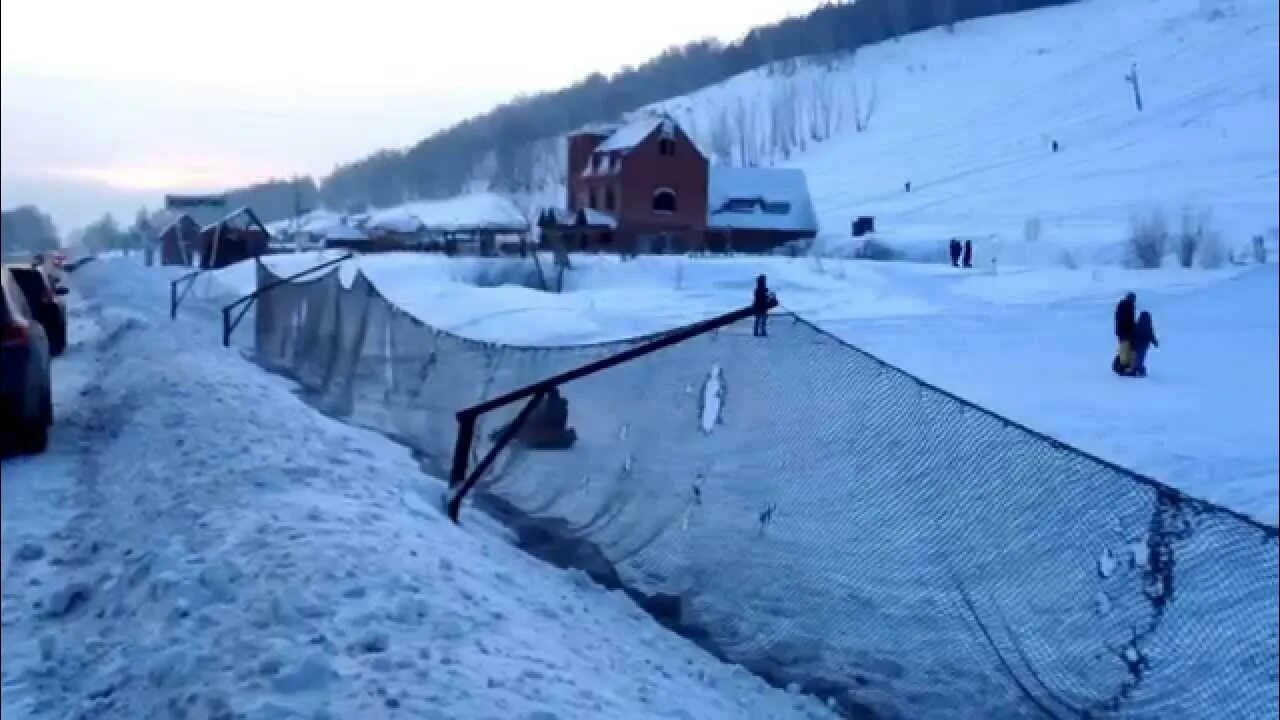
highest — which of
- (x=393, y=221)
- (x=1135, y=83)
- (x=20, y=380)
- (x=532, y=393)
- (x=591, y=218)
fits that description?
(x=1135, y=83)

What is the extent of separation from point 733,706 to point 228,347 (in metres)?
18.4

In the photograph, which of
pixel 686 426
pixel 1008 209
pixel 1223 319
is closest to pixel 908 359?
pixel 1223 319

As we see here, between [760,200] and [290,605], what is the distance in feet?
29.2

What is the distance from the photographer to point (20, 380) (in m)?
9.78

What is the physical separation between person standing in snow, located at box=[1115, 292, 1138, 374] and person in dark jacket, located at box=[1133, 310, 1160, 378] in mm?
64

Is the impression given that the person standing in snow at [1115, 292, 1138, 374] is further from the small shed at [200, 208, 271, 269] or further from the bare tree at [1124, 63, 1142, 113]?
the small shed at [200, 208, 271, 269]

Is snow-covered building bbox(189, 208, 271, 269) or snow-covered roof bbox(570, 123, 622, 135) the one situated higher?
snow-covered roof bbox(570, 123, 622, 135)

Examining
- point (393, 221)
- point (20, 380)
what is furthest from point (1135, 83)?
point (393, 221)

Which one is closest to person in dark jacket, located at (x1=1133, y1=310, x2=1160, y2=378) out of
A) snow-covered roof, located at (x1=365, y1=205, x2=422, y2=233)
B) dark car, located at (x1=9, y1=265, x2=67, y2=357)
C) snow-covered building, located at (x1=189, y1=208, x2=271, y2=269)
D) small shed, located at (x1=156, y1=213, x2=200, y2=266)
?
snow-covered roof, located at (x1=365, y1=205, x2=422, y2=233)

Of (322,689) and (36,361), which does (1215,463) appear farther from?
(322,689)

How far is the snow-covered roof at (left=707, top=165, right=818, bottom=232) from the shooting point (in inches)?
504

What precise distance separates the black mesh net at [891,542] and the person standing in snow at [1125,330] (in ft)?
Result: 26.6

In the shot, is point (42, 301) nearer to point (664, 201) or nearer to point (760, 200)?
point (664, 201)

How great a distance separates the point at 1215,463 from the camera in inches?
525
